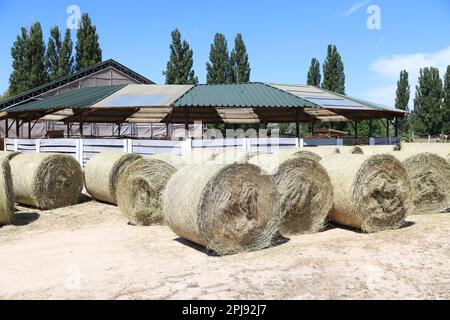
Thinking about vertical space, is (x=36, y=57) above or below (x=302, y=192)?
above

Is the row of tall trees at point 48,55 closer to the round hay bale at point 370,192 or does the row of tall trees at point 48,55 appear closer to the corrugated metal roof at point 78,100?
the corrugated metal roof at point 78,100

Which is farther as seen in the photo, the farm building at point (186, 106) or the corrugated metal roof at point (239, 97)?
the farm building at point (186, 106)

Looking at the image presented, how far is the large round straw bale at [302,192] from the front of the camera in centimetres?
822

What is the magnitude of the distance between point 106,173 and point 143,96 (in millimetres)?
8815

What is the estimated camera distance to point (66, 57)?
4194 centimetres

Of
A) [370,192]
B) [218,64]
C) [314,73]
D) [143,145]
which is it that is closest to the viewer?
[370,192]

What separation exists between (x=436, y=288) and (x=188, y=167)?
4092 mm

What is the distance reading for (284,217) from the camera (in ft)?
26.9

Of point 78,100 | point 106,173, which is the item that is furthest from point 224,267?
point 78,100

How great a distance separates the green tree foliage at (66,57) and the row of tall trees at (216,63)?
8837 millimetres

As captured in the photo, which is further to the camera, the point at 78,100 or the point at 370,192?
the point at 78,100

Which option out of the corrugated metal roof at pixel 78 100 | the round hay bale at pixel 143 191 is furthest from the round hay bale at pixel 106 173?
the corrugated metal roof at pixel 78 100

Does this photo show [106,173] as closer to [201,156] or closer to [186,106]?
[201,156]
